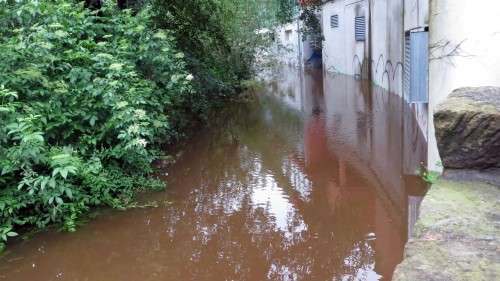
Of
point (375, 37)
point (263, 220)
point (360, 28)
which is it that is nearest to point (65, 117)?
point (263, 220)

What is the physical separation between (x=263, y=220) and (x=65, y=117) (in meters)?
2.54

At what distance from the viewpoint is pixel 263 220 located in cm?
552

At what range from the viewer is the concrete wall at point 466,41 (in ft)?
14.2

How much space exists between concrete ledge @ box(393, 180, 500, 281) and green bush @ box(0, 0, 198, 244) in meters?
3.34

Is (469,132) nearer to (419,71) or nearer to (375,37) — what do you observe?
(419,71)

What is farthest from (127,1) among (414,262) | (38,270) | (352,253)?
(414,262)

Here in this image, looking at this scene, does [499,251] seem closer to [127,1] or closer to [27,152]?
[27,152]

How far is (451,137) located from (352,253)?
1635mm

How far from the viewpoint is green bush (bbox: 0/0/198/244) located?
4.90 metres

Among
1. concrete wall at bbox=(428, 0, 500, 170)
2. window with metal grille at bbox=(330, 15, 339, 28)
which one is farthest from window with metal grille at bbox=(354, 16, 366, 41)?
concrete wall at bbox=(428, 0, 500, 170)

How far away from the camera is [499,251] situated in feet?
7.82

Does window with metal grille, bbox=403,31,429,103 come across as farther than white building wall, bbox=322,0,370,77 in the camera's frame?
No

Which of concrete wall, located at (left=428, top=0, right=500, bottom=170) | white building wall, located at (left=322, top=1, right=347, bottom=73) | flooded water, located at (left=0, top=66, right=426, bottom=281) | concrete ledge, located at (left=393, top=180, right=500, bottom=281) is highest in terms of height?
white building wall, located at (left=322, top=1, right=347, bottom=73)

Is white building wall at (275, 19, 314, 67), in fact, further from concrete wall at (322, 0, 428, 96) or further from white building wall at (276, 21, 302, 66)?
concrete wall at (322, 0, 428, 96)
